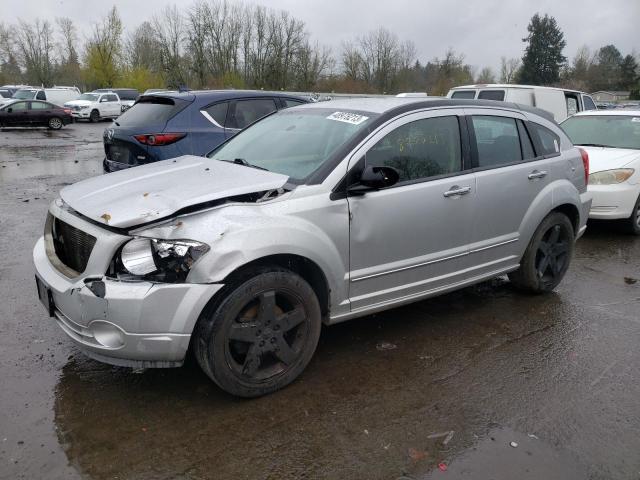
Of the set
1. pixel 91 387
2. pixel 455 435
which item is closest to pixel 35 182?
pixel 91 387

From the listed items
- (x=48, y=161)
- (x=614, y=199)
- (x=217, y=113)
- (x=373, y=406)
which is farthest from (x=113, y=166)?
(x=48, y=161)

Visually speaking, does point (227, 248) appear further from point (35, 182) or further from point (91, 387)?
point (35, 182)

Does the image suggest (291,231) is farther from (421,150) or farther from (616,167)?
(616,167)

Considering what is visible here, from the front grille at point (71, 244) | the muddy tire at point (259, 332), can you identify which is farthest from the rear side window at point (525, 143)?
the front grille at point (71, 244)

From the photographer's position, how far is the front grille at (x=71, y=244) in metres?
3.06

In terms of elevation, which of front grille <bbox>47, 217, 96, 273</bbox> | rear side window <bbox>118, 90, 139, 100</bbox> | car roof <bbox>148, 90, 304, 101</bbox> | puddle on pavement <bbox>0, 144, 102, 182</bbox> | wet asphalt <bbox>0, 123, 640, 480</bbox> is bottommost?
wet asphalt <bbox>0, 123, 640, 480</bbox>

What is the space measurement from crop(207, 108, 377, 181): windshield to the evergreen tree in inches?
2731

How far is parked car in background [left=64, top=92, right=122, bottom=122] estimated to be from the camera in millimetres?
30344

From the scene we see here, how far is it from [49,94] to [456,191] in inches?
1358

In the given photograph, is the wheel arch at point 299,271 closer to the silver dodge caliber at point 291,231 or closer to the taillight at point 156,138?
the silver dodge caliber at point 291,231

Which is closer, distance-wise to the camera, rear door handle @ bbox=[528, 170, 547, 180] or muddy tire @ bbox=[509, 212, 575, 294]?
rear door handle @ bbox=[528, 170, 547, 180]

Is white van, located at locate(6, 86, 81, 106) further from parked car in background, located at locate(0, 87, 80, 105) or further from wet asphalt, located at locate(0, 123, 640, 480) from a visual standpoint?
wet asphalt, located at locate(0, 123, 640, 480)

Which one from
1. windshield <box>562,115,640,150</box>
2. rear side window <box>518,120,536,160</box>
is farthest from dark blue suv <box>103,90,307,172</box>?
windshield <box>562,115,640,150</box>

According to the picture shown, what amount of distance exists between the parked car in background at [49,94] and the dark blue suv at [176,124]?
27.3 metres
